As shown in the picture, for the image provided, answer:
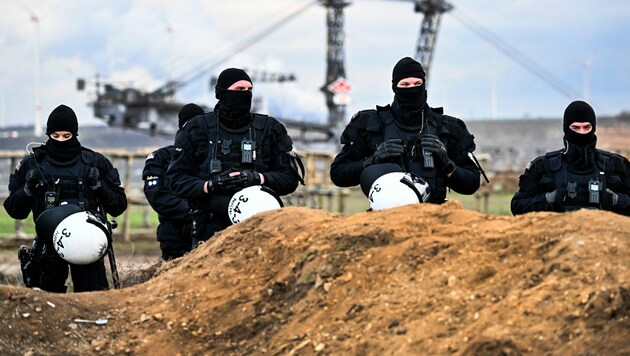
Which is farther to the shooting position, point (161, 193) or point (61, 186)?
point (161, 193)

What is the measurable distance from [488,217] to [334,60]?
68.0 m

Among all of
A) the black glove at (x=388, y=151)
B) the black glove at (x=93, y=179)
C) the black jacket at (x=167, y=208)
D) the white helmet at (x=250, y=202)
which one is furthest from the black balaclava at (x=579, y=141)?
the black glove at (x=93, y=179)

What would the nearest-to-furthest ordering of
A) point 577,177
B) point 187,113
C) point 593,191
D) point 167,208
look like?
point 593,191, point 577,177, point 167,208, point 187,113

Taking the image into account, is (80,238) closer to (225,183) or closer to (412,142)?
(225,183)

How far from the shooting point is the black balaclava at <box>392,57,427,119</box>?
891cm

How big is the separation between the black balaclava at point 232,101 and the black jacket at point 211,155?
0.08 metres

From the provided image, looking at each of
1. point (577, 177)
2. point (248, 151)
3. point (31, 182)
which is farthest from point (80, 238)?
point (577, 177)

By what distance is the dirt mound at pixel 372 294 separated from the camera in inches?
215

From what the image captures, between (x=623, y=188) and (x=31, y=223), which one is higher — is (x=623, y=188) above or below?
above

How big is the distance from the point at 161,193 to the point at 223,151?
1.77 meters

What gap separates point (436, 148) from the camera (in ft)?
28.5

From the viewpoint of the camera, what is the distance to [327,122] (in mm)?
72125

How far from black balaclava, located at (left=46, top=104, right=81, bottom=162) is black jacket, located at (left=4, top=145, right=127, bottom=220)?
51 mm

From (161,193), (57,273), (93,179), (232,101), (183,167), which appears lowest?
(57,273)
